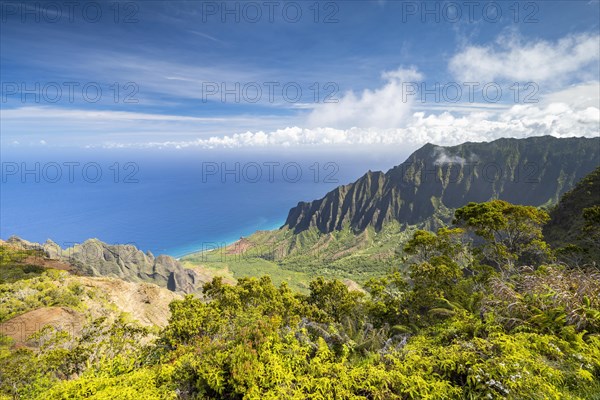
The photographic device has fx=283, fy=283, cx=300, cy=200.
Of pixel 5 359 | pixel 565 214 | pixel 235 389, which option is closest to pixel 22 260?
pixel 5 359

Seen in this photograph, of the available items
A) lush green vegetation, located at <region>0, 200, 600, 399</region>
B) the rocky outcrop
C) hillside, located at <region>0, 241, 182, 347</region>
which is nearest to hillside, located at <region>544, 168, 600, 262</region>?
lush green vegetation, located at <region>0, 200, 600, 399</region>

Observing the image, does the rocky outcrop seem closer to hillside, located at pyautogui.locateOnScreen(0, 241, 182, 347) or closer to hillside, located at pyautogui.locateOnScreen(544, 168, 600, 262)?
hillside, located at pyautogui.locateOnScreen(0, 241, 182, 347)

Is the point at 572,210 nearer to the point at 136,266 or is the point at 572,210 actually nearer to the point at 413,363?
the point at 413,363

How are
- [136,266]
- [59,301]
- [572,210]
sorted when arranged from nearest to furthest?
[59,301], [572,210], [136,266]

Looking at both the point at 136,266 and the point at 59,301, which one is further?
the point at 136,266

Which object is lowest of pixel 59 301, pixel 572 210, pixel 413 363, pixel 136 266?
pixel 136 266

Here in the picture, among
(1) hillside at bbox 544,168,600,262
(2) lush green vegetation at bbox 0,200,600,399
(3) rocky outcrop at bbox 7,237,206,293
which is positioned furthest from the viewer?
(3) rocky outcrop at bbox 7,237,206,293

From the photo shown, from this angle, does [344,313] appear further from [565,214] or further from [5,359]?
[565,214]

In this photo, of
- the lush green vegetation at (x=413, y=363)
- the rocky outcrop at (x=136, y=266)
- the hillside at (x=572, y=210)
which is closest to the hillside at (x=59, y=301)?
the lush green vegetation at (x=413, y=363)

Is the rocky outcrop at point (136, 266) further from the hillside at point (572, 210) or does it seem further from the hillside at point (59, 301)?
the hillside at point (572, 210)

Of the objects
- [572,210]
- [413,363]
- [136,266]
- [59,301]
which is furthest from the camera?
[136,266]

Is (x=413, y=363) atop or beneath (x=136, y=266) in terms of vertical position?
atop

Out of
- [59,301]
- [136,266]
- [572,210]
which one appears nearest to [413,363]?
[59,301]

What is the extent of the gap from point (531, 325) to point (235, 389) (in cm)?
775
